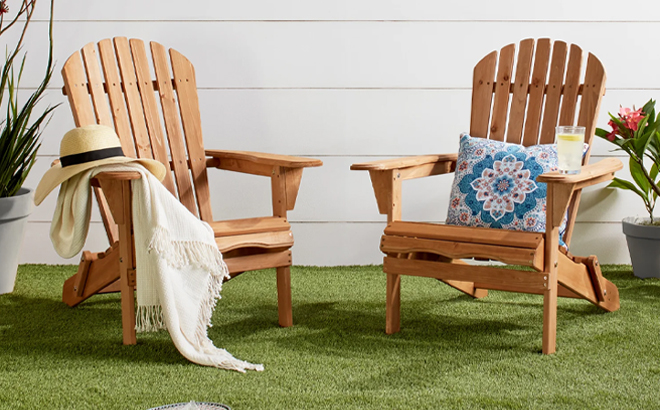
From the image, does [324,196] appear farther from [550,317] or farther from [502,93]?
[550,317]

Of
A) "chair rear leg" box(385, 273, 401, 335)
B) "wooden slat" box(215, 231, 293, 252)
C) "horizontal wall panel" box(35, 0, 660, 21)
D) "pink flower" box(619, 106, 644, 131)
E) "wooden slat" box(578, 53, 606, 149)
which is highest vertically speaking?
"horizontal wall panel" box(35, 0, 660, 21)

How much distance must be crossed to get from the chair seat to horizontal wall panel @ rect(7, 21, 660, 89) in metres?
1.27

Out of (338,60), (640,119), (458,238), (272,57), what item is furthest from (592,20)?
(458,238)

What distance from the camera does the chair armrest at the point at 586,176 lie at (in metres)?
1.95

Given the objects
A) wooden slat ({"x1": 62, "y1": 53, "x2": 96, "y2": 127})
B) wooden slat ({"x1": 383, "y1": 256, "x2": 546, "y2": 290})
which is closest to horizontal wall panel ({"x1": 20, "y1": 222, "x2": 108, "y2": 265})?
wooden slat ({"x1": 62, "y1": 53, "x2": 96, "y2": 127})

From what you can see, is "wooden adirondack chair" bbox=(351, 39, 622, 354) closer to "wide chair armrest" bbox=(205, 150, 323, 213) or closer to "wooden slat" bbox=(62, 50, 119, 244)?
"wide chair armrest" bbox=(205, 150, 323, 213)

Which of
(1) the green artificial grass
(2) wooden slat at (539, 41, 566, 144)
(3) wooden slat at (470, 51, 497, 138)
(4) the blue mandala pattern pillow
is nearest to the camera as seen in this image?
(1) the green artificial grass

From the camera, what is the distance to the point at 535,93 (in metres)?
2.57

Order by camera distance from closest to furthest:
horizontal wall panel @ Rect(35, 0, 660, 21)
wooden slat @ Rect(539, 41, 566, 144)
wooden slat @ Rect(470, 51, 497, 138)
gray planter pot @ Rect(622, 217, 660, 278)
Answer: wooden slat @ Rect(539, 41, 566, 144) < wooden slat @ Rect(470, 51, 497, 138) < gray planter pot @ Rect(622, 217, 660, 278) < horizontal wall panel @ Rect(35, 0, 660, 21)

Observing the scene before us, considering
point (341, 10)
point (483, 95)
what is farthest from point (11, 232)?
point (483, 95)

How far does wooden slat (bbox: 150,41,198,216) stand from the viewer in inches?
102

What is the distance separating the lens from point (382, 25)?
10.7 ft

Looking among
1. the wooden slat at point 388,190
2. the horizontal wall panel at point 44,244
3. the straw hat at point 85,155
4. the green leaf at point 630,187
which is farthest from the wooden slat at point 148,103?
the green leaf at point 630,187

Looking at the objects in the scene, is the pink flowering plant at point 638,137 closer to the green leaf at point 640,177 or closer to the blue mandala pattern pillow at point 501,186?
the green leaf at point 640,177
